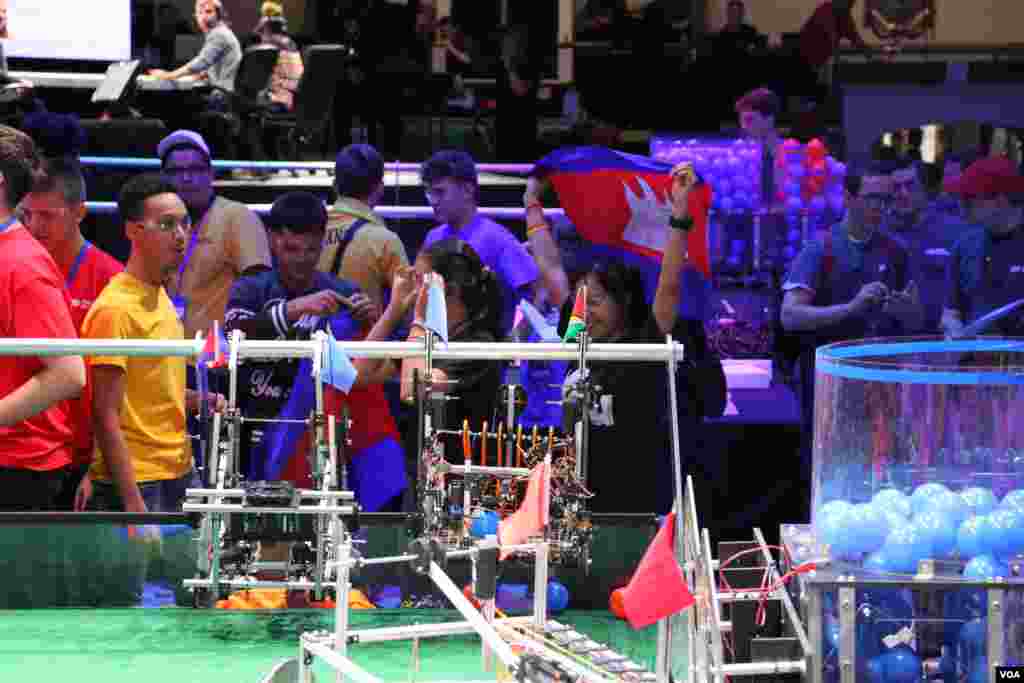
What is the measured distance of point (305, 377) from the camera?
4723mm

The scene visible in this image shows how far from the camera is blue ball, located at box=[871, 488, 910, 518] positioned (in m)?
3.18

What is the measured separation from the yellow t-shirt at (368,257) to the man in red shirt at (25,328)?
59.2 inches

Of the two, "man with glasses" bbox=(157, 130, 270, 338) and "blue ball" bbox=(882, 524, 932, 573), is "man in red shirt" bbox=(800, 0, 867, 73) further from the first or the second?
"blue ball" bbox=(882, 524, 932, 573)

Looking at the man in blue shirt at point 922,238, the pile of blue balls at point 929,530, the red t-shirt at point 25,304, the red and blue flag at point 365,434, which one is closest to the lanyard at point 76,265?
the red t-shirt at point 25,304

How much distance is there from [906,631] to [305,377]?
7.00 feet

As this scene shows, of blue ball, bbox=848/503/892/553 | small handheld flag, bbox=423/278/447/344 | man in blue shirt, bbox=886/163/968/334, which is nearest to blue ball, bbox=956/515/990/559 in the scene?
blue ball, bbox=848/503/892/553

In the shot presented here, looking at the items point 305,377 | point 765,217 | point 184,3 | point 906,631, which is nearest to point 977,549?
point 906,631

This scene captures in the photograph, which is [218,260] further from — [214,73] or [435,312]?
[214,73]

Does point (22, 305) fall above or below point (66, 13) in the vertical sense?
below

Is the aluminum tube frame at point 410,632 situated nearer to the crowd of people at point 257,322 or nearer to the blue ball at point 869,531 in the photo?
the blue ball at point 869,531

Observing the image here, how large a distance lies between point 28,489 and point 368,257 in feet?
5.41

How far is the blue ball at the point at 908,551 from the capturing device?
3.01 metres

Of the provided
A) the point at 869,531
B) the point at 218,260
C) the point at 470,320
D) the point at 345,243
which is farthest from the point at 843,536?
the point at 218,260

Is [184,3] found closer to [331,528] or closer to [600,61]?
[600,61]
